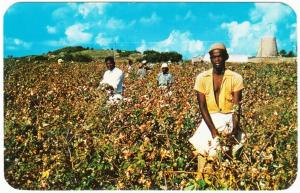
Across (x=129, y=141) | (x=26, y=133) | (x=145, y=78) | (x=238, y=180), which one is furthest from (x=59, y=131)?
(x=145, y=78)

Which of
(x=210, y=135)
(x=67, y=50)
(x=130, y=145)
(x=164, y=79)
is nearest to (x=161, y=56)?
(x=67, y=50)

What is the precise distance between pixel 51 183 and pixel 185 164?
2.88ft

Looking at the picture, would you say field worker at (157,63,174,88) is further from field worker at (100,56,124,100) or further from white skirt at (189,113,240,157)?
white skirt at (189,113,240,157)

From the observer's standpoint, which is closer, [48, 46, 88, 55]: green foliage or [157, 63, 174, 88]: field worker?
[48, 46, 88, 55]: green foliage

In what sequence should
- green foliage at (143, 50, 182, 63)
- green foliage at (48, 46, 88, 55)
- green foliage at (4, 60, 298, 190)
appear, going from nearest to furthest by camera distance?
green foliage at (4, 60, 298, 190)
green foliage at (48, 46, 88, 55)
green foliage at (143, 50, 182, 63)

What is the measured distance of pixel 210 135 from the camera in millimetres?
4211

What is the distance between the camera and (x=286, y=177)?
4.06 m

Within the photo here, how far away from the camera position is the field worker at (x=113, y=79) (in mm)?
5438

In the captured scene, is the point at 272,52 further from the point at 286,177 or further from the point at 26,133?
the point at 26,133

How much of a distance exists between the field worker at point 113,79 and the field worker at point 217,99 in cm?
134

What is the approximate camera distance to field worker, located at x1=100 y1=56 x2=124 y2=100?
544 cm

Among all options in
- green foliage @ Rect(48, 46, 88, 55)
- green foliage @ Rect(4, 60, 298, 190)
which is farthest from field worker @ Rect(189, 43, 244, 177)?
green foliage @ Rect(48, 46, 88, 55)

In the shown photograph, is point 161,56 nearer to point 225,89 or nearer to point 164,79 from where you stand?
point 225,89

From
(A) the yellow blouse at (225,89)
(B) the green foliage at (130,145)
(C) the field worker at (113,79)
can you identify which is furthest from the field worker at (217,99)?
(C) the field worker at (113,79)
